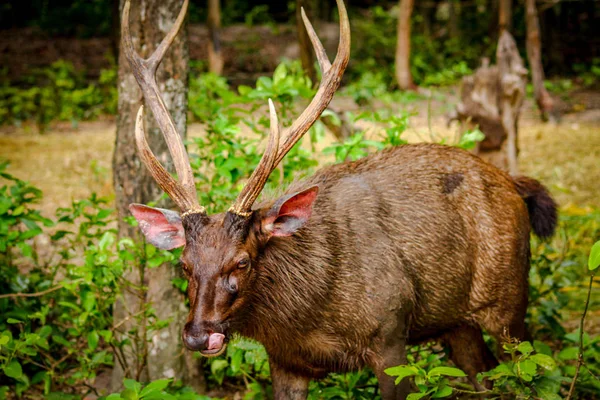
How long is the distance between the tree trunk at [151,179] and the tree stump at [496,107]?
→ 383 cm

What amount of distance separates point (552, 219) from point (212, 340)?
2.41 m

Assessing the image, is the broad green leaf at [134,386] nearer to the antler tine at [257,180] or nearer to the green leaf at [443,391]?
the antler tine at [257,180]

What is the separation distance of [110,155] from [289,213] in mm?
7418

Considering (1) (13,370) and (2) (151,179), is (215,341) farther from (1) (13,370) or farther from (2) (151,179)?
(2) (151,179)

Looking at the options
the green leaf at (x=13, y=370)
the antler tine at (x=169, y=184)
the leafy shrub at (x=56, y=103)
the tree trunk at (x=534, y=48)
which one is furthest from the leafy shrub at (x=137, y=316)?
the leafy shrub at (x=56, y=103)

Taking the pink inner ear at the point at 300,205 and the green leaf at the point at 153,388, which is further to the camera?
the pink inner ear at the point at 300,205

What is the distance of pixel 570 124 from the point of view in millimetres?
12039

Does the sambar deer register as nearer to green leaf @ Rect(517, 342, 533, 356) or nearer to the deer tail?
the deer tail

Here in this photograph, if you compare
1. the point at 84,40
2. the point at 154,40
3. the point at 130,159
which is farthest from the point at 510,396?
the point at 84,40

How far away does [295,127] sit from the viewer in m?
3.69

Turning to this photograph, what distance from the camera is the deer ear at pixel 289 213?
3.51 metres

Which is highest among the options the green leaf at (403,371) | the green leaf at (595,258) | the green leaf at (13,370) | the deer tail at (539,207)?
the green leaf at (595,258)

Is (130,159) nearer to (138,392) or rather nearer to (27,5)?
(138,392)

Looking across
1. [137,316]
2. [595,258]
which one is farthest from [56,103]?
[595,258]
